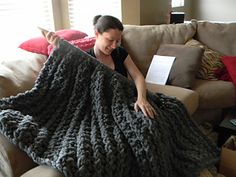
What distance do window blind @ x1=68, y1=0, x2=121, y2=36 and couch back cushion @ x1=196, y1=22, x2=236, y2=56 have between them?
35.0 inches

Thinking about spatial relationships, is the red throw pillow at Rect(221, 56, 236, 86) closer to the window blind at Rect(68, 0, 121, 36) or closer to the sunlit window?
the window blind at Rect(68, 0, 121, 36)

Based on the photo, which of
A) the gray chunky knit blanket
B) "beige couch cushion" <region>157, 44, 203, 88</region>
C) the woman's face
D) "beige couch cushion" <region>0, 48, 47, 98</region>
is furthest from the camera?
"beige couch cushion" <region>157, 44, 203, 88</region>

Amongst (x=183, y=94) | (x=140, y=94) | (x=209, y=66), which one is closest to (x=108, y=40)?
(x=140, y=94)

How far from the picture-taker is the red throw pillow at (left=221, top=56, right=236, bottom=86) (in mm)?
2345

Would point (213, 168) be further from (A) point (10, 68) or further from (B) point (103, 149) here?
(A) point (10, 68)

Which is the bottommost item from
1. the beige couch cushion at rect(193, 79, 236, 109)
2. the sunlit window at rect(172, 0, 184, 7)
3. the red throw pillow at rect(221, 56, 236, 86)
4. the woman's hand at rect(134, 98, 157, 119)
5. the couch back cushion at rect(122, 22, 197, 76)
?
the beige couch cushion at rect(193, 79, 236, 109)

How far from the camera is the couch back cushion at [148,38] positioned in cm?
264

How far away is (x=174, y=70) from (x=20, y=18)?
5.20 ft

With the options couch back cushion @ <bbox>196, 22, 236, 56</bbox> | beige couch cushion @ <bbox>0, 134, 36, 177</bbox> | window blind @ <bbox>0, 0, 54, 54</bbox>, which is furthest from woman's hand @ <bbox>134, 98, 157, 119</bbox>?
window blind @ <bbox>0, 0, 54, 54</bbox>

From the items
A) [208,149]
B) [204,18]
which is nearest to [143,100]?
[208,149]

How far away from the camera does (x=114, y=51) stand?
1937 millimetres

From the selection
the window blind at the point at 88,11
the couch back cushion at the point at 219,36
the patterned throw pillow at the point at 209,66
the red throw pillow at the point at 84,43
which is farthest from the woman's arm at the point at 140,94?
the window blind at the point at 88,11

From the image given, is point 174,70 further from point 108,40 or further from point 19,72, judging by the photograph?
point 19,72

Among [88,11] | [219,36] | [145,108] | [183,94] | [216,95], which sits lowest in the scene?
[216,95]
